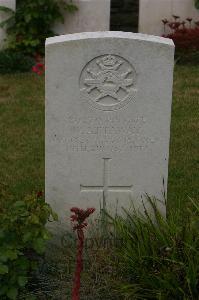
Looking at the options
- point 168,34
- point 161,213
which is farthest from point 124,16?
point 161,213

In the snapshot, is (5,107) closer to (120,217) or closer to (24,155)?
(24,155)

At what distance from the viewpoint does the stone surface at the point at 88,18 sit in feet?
33.7

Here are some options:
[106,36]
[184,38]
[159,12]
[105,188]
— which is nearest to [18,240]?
[105,188]

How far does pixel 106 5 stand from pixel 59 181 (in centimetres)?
582

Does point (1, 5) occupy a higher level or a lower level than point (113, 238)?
higher

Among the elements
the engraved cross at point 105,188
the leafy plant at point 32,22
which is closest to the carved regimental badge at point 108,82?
the engraved cross at point 105,188

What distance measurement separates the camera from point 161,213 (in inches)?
196

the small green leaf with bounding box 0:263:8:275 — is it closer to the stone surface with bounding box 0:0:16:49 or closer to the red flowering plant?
the red flowering plant

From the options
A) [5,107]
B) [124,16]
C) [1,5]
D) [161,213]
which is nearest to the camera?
[161,213]

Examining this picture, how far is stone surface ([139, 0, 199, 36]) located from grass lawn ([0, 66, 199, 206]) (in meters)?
1.00

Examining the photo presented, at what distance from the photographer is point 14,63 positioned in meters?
9.77

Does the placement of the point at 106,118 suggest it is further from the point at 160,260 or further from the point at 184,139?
the point at 184,139

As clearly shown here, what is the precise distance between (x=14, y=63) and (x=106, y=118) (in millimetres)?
5239

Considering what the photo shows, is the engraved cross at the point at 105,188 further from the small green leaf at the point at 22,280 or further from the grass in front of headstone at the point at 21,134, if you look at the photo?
the small green leaf at the point at 22,280
